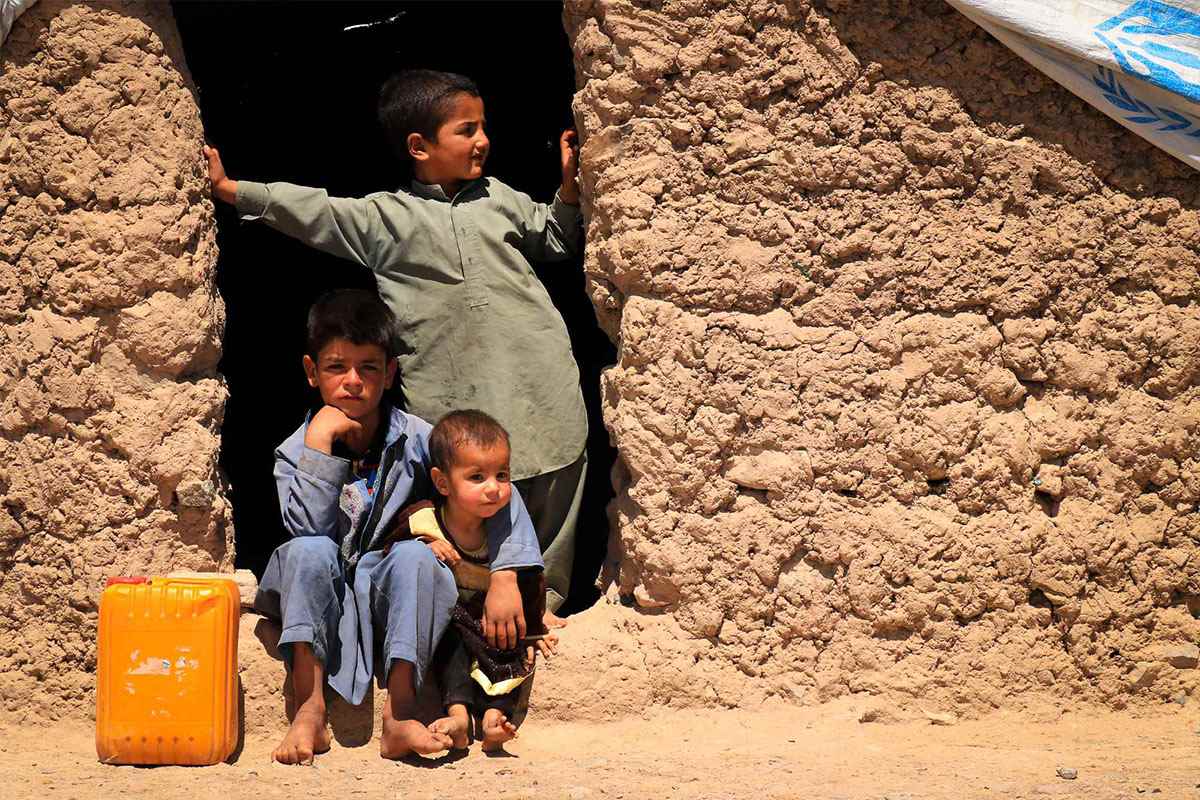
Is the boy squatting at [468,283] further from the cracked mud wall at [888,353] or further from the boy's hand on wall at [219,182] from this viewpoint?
the cracked mud wall at [888,353]

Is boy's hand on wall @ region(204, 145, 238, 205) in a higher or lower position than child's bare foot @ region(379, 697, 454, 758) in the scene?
higher

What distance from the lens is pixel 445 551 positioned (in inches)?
138

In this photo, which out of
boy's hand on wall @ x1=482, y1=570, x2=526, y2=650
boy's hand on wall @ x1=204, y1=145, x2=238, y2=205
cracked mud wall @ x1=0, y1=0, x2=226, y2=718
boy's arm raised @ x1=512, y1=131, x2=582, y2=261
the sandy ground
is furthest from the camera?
boy's arm raised @ x1=512, y1=131, x2=582, y2=261

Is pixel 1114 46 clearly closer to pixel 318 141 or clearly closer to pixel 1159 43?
pixel 1159 43

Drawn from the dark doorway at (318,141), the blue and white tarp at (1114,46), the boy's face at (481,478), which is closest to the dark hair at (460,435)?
the boy's face at (481,478)

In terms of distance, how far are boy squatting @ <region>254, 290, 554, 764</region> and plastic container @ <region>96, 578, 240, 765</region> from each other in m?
0.17

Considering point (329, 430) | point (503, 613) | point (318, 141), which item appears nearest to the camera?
point (503, 613)

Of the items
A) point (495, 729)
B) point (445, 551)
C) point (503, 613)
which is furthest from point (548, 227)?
point (495, 729)

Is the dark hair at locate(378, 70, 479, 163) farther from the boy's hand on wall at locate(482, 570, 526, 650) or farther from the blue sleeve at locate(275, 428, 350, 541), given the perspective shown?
the boy's hand on wall at locate(482, 570, 526, 650)

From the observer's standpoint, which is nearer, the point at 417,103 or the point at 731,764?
the point at 731,764

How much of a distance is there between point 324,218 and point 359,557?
2.87ft

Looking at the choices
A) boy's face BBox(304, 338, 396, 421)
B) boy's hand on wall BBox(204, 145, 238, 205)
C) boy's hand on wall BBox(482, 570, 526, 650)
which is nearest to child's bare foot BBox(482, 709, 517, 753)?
boy's hand on wall BBox(482, 570, 526, 650)

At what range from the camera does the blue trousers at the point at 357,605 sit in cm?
338

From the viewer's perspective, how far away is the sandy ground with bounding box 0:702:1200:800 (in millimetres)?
3148
